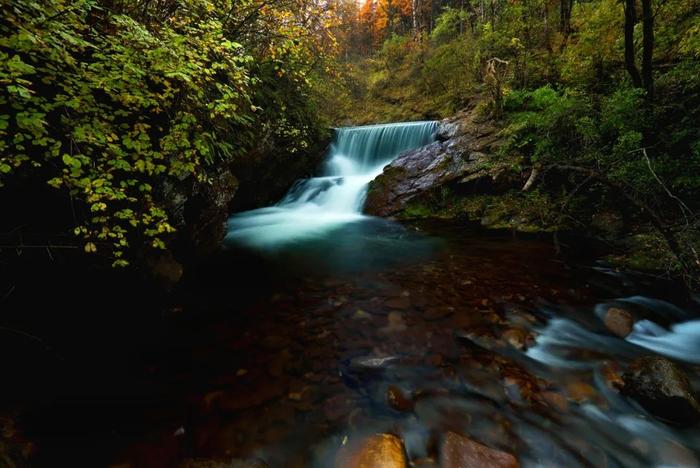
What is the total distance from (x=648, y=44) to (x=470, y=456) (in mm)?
7174

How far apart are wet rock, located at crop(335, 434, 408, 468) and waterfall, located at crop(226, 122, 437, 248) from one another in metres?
5.85

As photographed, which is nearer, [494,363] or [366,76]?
[494,363]

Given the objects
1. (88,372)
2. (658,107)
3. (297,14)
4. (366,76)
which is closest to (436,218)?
(658,107)

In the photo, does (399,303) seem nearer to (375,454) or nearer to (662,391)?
(375,454)

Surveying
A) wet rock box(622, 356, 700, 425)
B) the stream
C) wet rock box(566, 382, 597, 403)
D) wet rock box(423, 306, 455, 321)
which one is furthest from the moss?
wet rock box(423, 306, 455, 321)

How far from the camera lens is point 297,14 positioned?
6332 mm

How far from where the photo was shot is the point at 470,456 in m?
2.26

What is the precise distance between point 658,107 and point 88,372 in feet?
29.6

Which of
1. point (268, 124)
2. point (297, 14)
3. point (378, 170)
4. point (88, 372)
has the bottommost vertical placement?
point (88, 372)

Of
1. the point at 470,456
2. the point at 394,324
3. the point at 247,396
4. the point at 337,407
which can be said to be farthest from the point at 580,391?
the point at 247,396

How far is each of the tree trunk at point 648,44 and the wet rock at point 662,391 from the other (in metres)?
5.50

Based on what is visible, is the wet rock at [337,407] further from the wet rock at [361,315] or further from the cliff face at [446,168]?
the cliff face at [446,168]

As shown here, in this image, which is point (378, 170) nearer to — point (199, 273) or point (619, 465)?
point (199, 273)

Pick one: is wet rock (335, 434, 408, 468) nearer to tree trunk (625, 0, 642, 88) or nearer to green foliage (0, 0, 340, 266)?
green foliage (0, 0, 340, 266)
